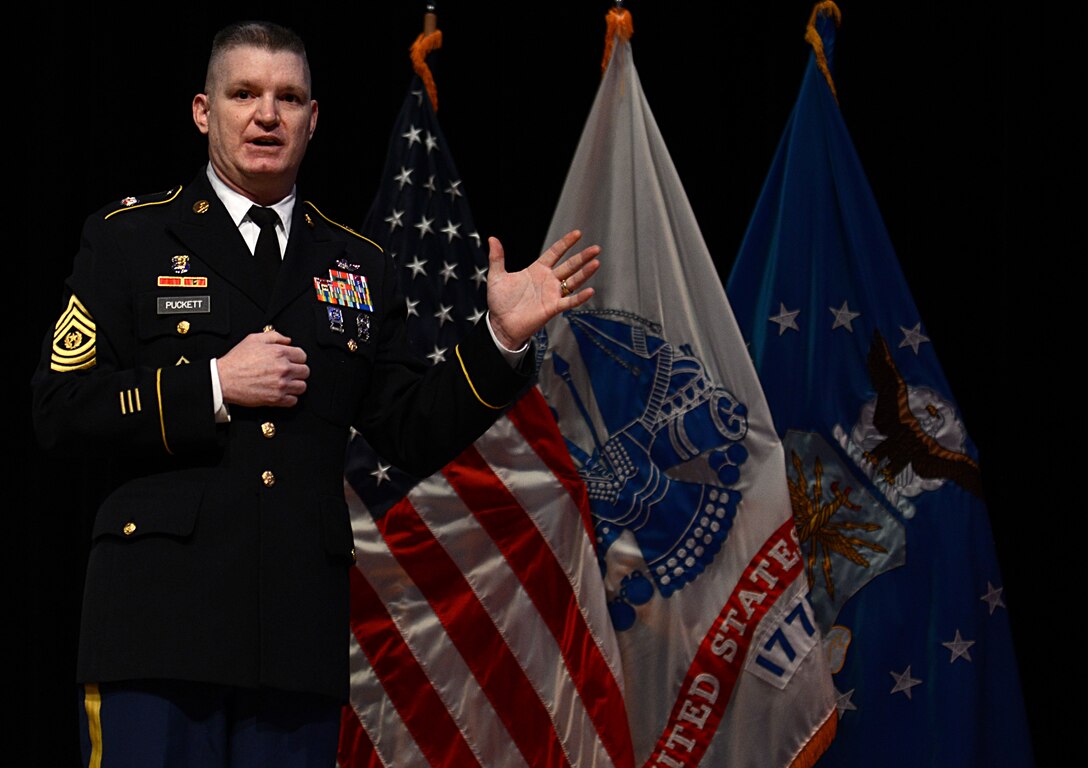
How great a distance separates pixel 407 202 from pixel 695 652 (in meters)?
1.17

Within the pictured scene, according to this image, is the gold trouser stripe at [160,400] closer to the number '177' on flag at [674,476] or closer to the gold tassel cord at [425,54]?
the number '177' on flag at [674,476]

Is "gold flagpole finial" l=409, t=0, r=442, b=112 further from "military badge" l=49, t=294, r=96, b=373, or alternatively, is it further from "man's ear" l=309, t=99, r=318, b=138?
"military badge" l=49, t=294, r=96, b=373

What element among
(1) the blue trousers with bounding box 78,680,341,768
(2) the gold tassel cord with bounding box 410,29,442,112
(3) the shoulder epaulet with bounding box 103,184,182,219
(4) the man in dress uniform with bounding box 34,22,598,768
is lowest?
(1) the blue trousers with bounding box 78,680,341,768

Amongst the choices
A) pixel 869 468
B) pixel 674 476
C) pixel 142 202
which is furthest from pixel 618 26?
pixel 142 202

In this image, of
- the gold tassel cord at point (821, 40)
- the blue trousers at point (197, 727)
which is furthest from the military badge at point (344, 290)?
the gold tassel cord at point (821, 40)

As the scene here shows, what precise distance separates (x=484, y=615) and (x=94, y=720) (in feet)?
4.11

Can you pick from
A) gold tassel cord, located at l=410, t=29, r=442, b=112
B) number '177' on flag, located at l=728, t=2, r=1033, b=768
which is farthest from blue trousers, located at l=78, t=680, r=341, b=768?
gold tassel cord, located at l=410, t=29, r=442, b=112

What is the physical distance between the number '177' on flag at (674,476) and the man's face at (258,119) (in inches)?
47.4

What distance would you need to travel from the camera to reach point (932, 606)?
120 inches

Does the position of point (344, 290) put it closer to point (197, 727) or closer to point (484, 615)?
point (197, 727)

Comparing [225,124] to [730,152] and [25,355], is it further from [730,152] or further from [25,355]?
[730,152]

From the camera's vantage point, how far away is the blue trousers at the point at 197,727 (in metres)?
1.72

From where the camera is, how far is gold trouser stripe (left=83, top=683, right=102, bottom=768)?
1.75m

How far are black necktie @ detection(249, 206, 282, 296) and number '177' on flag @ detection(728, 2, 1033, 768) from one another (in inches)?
59.4
